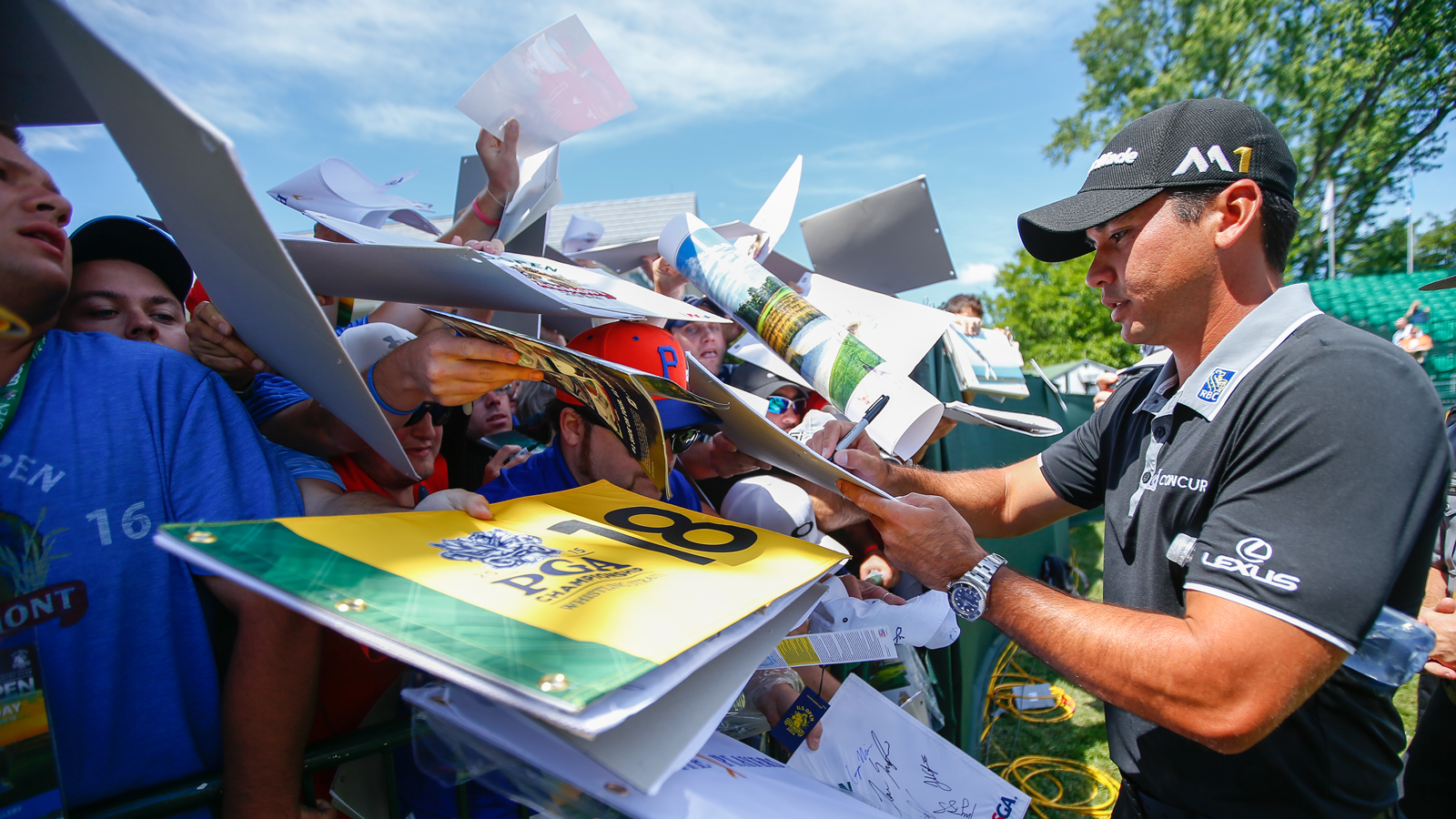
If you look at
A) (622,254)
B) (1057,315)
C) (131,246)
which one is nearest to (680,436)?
(131,246)

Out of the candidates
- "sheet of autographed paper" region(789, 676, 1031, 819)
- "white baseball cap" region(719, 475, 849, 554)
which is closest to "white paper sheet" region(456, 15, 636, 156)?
"white baseball cap" region(719, 475, 849, 554)

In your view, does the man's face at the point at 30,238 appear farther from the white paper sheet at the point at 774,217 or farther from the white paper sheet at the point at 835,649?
the white paper sheet at the point at 774,217

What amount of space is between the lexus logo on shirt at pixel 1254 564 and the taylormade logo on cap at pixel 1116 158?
951 millimetres

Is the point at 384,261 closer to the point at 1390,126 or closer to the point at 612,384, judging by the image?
the point at 612,384

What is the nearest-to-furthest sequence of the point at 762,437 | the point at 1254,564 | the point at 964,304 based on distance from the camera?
the point at 1254,564 → the point at 762,437 → the point at 964,304

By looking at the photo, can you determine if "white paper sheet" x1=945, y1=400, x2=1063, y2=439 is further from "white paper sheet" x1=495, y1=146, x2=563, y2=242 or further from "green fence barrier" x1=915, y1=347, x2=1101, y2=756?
"white paper sheet" x1=495, y1=146, x2=563, y2=242

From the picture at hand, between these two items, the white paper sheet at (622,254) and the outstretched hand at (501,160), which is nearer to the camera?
the outstretched hand at (501,160)

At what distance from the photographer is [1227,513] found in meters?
1.37

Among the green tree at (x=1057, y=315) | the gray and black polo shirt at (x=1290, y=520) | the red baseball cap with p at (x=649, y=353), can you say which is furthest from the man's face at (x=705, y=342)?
the green tree at (x=1057, y=315)

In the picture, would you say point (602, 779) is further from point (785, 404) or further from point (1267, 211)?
point (785, 404)

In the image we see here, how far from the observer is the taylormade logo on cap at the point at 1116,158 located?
172cm

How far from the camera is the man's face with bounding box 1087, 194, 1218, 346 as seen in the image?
1624mm

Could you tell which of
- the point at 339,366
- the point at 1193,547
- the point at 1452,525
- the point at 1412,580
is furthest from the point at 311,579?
the point at 1452,525

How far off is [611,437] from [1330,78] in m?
26.9
